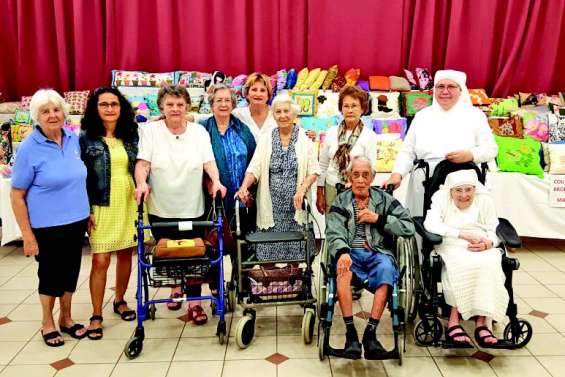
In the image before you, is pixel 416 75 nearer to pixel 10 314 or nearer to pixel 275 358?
pixel 275 358

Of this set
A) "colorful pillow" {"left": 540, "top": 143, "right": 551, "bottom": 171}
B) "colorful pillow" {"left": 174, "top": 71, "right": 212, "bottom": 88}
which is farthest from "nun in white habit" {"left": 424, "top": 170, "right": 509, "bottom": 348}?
"colorful pillow" {"left": 174, "top": 71, "right": 212, "bottom": 88}

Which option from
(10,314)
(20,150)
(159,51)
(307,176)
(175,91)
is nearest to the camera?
(20,150)

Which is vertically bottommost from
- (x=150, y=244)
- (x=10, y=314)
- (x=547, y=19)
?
(x=10, y=314)

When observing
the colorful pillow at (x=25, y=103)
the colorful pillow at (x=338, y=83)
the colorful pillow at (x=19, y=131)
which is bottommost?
the colorful pillow at (x=19, y=131)

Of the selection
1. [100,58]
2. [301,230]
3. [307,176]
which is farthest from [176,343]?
[100,58]

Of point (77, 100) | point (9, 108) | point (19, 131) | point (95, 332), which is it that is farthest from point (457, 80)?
point (9, 108)

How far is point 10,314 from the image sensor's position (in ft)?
12.0

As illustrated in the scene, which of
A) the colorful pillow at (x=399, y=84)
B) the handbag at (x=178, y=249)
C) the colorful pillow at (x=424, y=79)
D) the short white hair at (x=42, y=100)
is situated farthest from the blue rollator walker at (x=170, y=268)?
the colorful pillow at (x=424, y=79)

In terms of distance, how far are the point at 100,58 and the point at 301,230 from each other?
11.3ft

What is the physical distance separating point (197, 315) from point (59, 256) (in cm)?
89

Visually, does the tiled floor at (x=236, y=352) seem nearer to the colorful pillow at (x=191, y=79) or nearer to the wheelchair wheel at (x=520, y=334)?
the wheelchair wheel at (x=520, y=334)

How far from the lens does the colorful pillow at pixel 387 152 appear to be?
4.93m

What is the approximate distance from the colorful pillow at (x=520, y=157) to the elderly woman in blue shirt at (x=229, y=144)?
249 centimetres

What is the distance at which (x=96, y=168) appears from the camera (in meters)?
3.14
